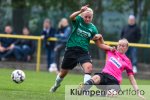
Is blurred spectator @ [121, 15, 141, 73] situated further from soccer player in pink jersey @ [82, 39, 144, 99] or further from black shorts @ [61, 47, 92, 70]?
soccer player in pink jersey @ [82, 39, 144, 99]

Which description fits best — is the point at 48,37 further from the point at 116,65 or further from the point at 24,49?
the point at 116,65

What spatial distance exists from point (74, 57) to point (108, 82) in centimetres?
140

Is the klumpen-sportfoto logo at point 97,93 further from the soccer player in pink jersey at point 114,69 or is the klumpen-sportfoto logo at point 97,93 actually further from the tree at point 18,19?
the tree at point 18,19

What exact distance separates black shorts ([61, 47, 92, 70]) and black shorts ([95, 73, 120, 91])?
3.20 ft

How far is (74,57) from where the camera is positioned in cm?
1487

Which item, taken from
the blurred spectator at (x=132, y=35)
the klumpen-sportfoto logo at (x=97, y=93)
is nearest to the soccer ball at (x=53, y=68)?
the blurred spectator at (x=132, y=35)

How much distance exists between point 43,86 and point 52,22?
36.0ft

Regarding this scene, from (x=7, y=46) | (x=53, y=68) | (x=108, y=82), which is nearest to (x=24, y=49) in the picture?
(x=7, y=46)

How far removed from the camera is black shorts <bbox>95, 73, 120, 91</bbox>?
13.8 m

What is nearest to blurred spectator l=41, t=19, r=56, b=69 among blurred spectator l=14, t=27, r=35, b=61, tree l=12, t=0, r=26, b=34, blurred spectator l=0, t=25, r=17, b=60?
blurred spectator l=14, t=27, r=35, b=61

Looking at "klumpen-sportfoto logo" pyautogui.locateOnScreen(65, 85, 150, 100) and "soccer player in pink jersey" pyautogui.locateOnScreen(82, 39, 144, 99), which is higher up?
"soccer player in pink jersey" pyautogui.locateOnScreen(82, 39, 144, 99)

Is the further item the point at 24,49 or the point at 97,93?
the point at 24,49

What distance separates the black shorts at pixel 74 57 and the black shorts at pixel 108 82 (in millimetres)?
976

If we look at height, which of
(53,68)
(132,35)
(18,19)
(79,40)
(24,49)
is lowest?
(53,68)
